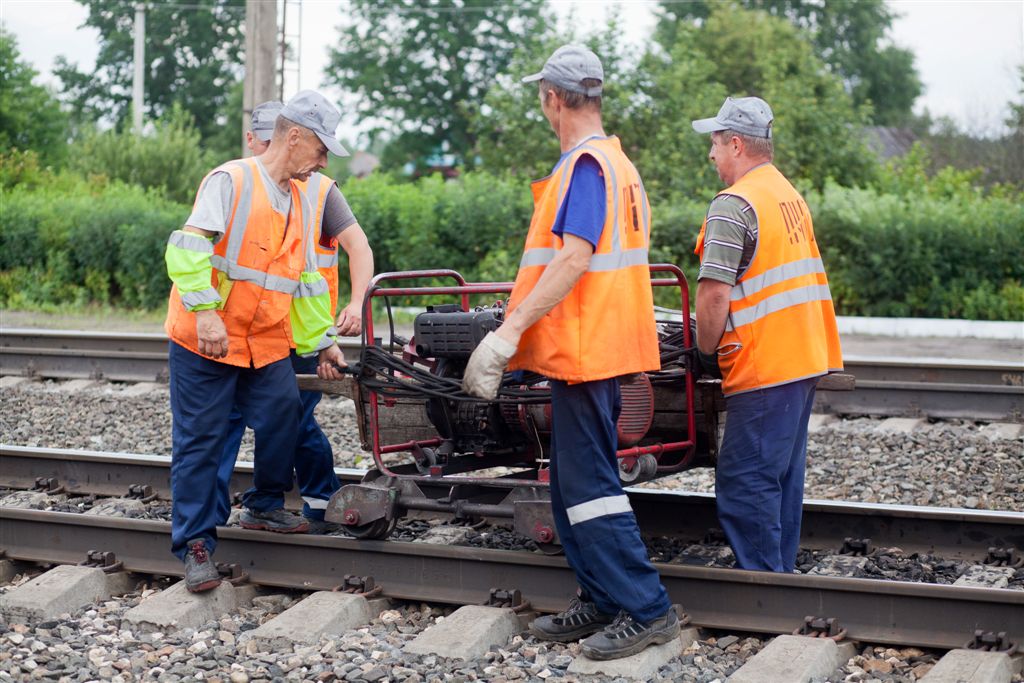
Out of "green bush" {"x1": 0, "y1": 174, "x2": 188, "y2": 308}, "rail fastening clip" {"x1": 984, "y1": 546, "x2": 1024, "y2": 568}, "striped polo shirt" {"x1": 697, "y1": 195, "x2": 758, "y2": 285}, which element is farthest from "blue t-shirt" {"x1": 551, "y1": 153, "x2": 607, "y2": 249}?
"green bush" {"x1": 0, "y1": 174, "x2": 188, "y2": 308}

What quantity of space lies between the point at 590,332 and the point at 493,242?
43.2 feet

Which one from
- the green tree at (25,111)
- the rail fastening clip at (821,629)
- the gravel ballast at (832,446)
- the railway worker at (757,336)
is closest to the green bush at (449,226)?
the gravel ballast at (832,446)

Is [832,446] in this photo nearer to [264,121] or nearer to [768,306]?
[768,306]

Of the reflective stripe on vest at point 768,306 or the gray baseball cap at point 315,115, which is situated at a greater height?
the gray baseball cap at point 315,115

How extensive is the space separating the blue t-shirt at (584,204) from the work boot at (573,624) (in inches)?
54.9

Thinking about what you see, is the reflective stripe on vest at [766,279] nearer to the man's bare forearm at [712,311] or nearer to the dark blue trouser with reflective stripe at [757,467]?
the man's bare forearm at [712,311]

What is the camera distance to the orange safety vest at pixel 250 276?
529 cm

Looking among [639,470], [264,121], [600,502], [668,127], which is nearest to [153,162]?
[668,127]

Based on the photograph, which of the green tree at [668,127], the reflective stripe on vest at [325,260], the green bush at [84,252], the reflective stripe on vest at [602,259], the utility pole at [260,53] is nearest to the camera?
the reflective stripe on vest at [602,259]

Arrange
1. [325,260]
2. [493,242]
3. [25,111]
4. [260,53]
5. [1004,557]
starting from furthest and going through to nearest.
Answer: [25,111] → [493,242] → [260,53] → [325,260] → [1004,557]

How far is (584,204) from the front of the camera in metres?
4.36

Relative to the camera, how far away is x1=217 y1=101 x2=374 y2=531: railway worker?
5.97 m

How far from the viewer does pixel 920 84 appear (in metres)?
65.8

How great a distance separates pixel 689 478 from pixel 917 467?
137 cm
